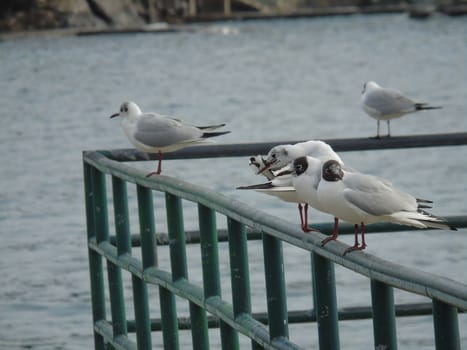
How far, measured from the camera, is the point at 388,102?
8477 millimetres

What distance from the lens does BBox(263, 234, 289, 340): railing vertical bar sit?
11.2 ft

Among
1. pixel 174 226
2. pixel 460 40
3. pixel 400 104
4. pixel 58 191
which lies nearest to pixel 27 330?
pixel 400 104

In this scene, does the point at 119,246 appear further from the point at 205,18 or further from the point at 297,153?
the point at 205,18

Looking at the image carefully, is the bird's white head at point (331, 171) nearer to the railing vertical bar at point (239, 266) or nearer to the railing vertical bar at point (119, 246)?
the railing vertical bar at point (239, 266)

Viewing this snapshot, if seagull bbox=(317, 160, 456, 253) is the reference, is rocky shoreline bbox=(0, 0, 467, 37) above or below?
below

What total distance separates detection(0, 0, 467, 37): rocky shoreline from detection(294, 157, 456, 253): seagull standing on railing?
275 feet

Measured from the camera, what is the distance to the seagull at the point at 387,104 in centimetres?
834

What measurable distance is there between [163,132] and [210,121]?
2610 cm

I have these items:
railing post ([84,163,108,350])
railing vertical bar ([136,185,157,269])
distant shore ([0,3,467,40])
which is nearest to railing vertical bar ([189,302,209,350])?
railing vertical bar ([136,185,157,269])

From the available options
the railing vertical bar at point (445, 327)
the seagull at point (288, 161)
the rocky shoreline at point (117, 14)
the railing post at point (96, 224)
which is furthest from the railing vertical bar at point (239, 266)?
the rocky shoreline at point (117, 14)

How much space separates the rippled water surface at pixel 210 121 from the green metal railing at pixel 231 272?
12.0 feet

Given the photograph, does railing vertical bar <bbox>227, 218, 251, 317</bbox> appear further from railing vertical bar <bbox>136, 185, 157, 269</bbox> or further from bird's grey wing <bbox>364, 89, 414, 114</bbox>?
bird's grey wing <bbox>364, 89, 414, 114</bbox>

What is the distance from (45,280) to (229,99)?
27869mm

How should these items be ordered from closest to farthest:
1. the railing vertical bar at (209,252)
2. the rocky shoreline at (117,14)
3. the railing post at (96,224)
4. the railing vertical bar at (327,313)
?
the railing vertical bar at (327,313)
the railing vertical bar at (209,252)
the railing post at (96,224)
the rocky shoreline at (117,14)
